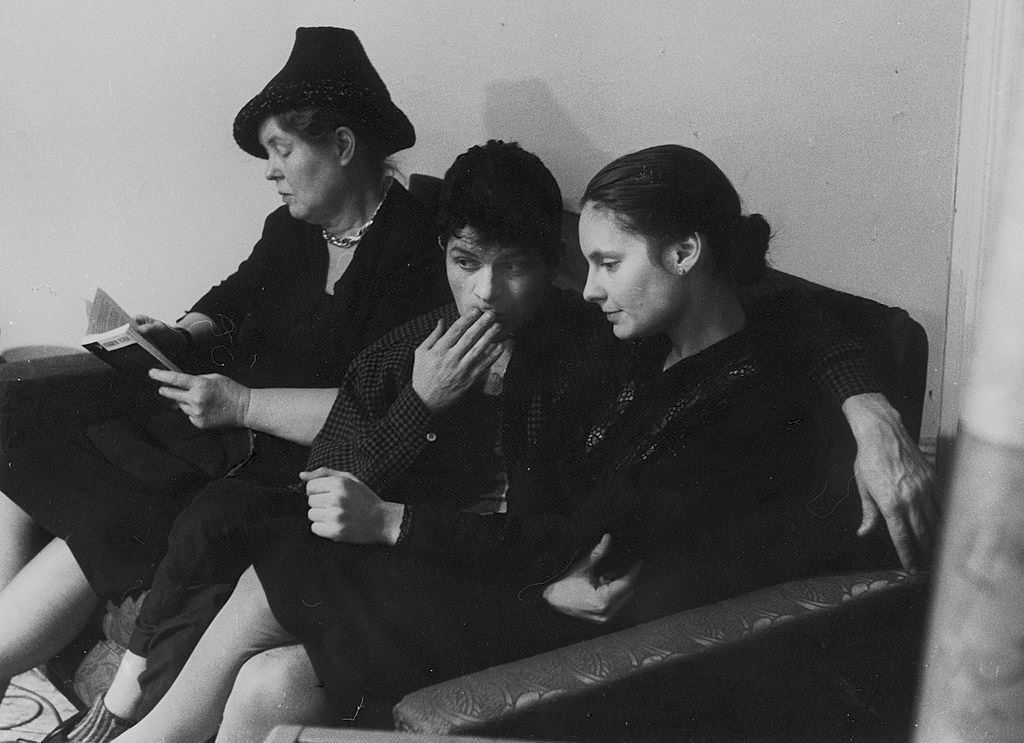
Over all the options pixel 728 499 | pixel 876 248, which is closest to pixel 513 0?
pixel 876 248

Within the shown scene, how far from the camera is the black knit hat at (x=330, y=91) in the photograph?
3.84 feet

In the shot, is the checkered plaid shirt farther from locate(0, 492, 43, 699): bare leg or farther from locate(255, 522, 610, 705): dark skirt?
locate(0, 492, 43, 699): bare leg

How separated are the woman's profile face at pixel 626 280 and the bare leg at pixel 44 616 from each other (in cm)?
78

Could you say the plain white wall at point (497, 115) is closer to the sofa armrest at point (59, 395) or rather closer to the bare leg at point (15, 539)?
the sofa armrest at point (59, 395)

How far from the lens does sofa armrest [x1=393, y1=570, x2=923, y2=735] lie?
97cm

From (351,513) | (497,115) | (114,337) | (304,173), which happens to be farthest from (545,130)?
(114,337)

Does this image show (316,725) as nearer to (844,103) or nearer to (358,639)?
(358,639)

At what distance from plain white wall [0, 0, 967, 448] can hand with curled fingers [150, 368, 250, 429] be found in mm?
94

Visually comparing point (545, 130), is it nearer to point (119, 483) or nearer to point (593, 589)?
point (593, 589)

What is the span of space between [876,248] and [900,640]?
1.30ft

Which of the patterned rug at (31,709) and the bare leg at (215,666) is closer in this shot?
the bare leg at (215,666)

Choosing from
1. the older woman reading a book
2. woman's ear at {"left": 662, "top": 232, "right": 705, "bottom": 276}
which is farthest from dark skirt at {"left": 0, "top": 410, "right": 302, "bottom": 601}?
woman's ear at {"left": 662, "top": 232, "right": 705, "bottom": 276}

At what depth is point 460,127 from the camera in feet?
3.92

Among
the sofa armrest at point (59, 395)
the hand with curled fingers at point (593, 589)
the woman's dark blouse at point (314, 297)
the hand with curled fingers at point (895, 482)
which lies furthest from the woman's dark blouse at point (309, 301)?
the hand with curled fingers at point (895, 482)
